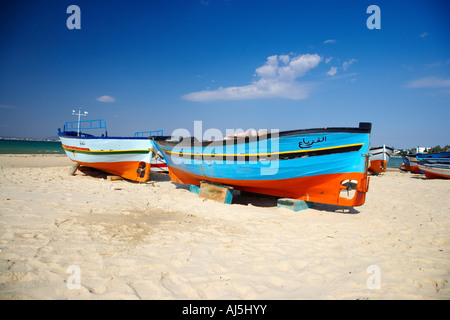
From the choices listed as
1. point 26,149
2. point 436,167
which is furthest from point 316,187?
point 26,149

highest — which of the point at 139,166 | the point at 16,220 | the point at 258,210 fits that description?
the point at 139,166

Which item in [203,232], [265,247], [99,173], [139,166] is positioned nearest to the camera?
[265,247]

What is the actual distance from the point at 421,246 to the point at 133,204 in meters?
5.66

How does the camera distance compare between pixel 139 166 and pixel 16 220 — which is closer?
pixel 16 220

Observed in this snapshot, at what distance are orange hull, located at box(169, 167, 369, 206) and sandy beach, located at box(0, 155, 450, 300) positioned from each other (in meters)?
0.40

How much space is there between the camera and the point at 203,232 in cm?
389

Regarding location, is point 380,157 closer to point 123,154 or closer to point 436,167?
point 436,167

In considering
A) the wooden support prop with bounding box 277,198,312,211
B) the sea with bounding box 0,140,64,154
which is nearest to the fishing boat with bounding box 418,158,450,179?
the wooden support prop with bounding box 277,198,312,211

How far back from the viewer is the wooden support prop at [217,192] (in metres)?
6.22

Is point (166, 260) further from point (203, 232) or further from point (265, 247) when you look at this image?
point (265, 247)

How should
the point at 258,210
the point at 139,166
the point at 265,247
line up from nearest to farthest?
the point at 265,247, the point at 258,210, the point at 139,166

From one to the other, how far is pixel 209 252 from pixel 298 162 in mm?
3067

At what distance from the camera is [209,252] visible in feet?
10.1
